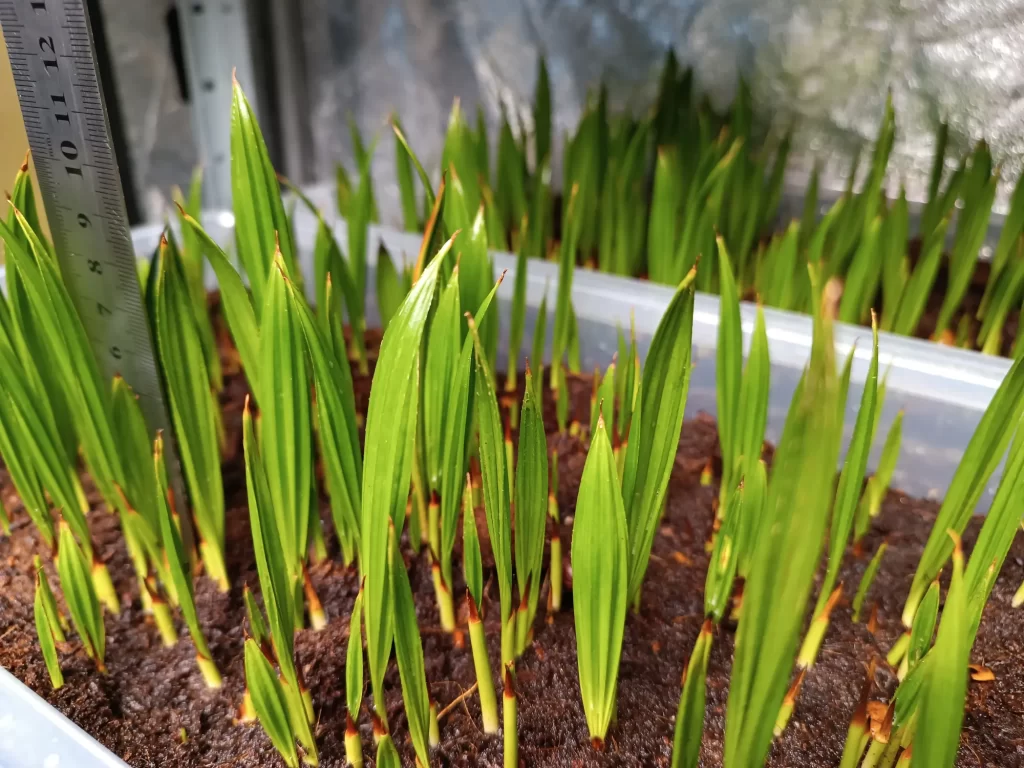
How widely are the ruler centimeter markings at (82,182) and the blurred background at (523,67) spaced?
20.0 inches

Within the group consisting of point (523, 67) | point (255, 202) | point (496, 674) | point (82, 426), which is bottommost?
point (496, 674)

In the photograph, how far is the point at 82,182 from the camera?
0.40 meters

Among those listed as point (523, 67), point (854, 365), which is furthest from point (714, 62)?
point (854, 365)

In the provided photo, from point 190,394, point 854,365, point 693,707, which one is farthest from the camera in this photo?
point 854,365

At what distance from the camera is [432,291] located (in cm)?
29

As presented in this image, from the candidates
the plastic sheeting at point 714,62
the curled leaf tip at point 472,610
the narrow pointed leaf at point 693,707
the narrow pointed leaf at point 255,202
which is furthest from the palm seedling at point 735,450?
the plastic sheeting at point 714,62

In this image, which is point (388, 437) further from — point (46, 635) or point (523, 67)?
point (523, 67)

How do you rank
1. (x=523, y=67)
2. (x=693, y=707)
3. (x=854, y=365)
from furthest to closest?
(x=523, y=67)
(x=854, y=365)
(x=693, y=707)

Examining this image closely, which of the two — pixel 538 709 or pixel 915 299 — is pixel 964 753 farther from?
pixel 915 299

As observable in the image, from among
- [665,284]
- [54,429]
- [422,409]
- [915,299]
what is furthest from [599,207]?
[54,429]

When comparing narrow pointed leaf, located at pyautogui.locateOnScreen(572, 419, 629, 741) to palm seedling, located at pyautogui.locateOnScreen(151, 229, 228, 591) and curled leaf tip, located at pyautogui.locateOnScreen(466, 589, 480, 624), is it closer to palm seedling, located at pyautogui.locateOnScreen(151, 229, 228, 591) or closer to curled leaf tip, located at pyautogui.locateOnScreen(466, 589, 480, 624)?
curled leaf tip, located at pyautogui.locateOnScreen(466, 589, 480, 624)

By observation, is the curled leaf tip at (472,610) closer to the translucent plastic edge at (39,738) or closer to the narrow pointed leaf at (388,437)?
the narrow pointed leaf at (388,437)

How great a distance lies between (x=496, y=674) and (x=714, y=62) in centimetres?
88

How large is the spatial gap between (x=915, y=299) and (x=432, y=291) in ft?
1.77
